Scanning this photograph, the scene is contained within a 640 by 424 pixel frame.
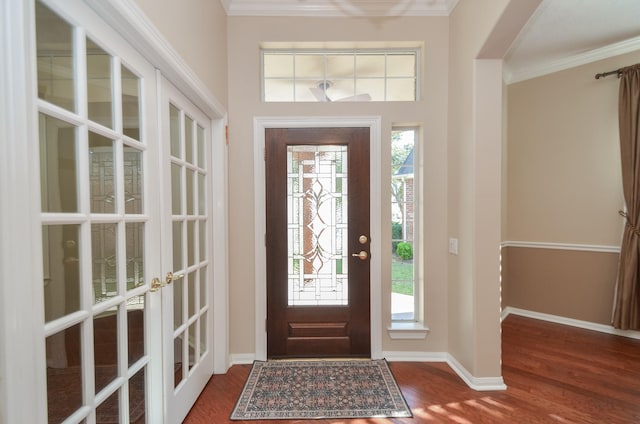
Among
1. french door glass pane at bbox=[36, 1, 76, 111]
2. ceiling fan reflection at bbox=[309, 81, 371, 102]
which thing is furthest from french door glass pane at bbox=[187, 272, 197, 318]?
ceiling fan reflection at bbox=[309, 81, 371, 102]

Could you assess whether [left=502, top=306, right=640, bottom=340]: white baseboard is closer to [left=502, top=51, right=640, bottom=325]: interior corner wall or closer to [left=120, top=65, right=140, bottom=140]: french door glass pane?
[left=502, top=51, right=640, bottom=325]: interior corner wall

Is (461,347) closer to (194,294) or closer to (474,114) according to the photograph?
(474,114)

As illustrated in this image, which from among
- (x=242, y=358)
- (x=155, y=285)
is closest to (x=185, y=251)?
(x=155, y=285)

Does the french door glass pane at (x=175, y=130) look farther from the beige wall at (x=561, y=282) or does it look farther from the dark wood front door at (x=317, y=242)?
the beige wall at (x=561, y=282)

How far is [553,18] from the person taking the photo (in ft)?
8.03

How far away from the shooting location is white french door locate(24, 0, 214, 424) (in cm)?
89

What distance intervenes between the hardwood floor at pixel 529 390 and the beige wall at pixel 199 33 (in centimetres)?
211

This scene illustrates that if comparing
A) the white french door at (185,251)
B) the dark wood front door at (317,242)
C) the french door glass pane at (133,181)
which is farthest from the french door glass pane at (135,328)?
the dark wood front door at (317,242)

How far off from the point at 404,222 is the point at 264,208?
1.21 meters

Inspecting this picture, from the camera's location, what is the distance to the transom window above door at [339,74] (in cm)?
244

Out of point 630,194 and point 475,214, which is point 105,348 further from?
point 630,194

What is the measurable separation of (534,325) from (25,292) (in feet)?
13.3

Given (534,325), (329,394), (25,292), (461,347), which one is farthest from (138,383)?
(534,325)

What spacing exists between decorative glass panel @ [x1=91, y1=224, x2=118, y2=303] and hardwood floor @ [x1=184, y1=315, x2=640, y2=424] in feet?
3.70
